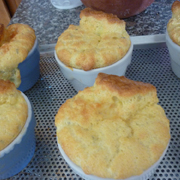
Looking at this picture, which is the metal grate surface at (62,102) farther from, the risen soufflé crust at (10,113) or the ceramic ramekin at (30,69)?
the risen soufflé crust at (10,113)

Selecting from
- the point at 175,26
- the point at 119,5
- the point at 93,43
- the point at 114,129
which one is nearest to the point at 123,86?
the point at 114,129

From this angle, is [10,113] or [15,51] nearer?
[10,113]

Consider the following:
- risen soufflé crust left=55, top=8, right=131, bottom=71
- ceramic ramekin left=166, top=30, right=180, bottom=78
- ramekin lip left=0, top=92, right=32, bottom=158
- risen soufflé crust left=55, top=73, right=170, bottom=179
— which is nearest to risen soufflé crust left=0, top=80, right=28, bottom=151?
ramekin lip left=0, top=92, right=32, bottom=158

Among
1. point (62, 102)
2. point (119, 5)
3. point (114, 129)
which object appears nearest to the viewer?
point (114, 129)

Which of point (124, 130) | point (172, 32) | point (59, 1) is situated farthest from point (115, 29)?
point (59, 1)

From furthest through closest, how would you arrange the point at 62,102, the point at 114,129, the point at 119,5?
the point at 119,5
the point at 62,102
the point at 114,129

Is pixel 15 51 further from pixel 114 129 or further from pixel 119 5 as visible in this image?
pixel 119 5

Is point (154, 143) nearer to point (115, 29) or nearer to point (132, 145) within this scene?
point (132, 145)
